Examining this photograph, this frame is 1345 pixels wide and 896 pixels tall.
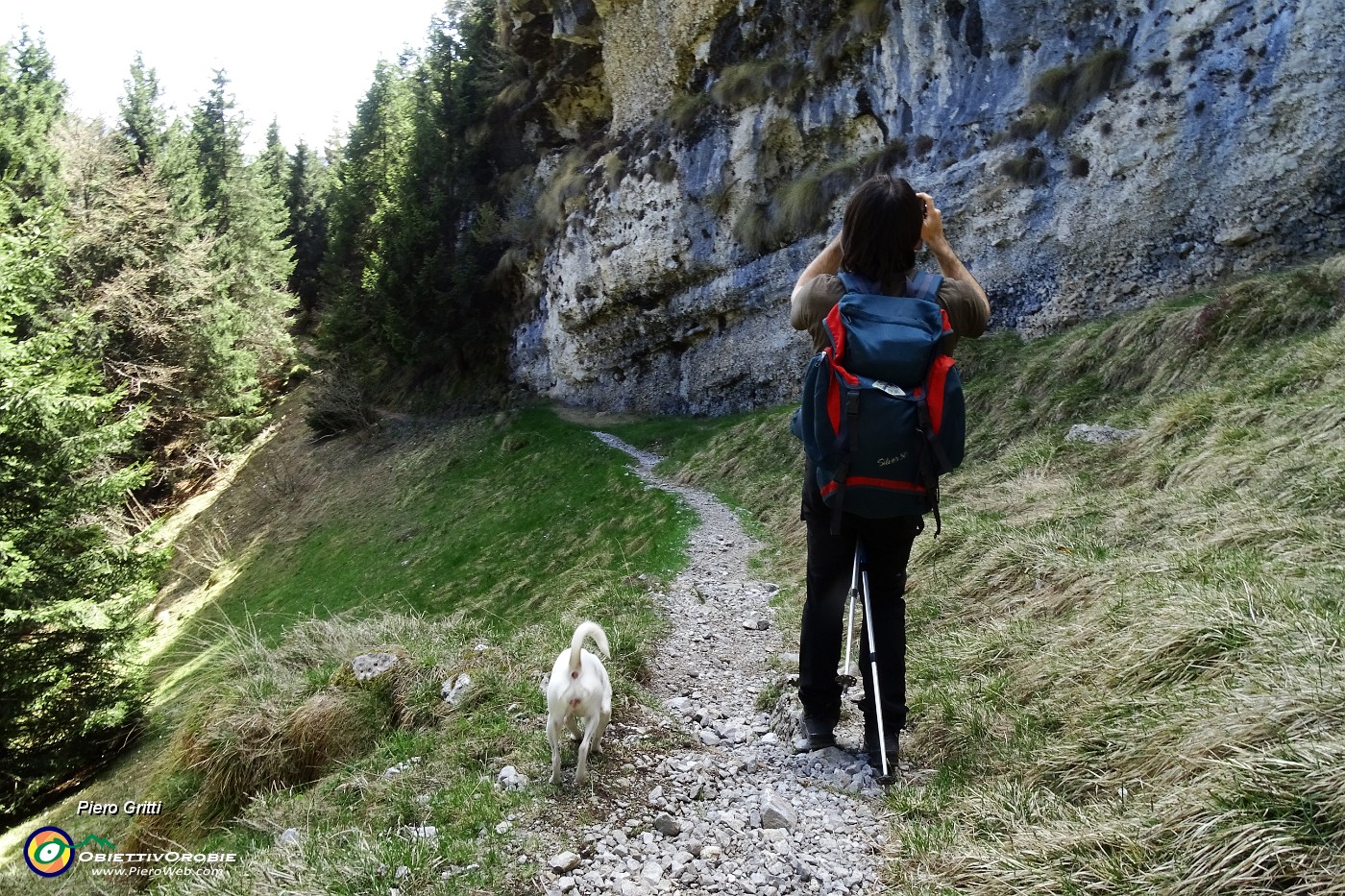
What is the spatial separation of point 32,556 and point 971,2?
19477 millimetres

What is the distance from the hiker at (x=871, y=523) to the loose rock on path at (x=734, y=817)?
250mm

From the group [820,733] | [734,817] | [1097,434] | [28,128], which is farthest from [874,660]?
[28,128]

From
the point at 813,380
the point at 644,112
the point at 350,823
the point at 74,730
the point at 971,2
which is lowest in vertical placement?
the point at 74,730

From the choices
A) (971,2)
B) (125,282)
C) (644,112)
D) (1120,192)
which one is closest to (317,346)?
(125,282)

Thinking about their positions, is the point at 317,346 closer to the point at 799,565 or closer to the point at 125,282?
the point at 125,282

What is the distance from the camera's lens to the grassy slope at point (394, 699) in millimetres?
3316

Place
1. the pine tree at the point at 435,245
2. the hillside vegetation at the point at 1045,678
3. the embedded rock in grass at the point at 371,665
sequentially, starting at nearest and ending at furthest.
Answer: the hillside vegetation at the point at 1045,678, the embedded rock in grass at the point at 371,665, the pine tree at the point at 435,245

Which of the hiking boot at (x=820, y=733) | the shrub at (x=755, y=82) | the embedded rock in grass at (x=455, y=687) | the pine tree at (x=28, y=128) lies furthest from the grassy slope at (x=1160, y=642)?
the pine tree at (x=28, y=128)

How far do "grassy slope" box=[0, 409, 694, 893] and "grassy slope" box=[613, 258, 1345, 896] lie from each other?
6.36 ft

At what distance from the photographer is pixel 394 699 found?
17.3 feet

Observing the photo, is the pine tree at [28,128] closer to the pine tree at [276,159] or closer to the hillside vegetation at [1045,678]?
the pine tree at [276,159]

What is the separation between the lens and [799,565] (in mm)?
8375

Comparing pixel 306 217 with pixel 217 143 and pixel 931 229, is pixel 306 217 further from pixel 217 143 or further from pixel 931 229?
pixel 931 229

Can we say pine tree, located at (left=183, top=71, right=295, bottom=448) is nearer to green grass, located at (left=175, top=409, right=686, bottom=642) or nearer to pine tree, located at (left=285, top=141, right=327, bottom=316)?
pine tree, located at (left=285, top=141, right=327, bottom=316)
